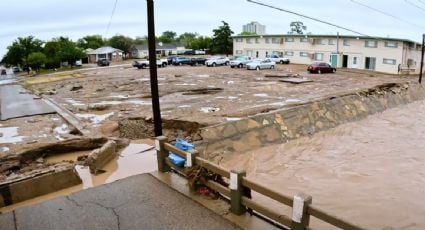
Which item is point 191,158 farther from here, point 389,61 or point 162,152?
point 389,61

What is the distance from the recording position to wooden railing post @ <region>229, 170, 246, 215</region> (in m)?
6.39

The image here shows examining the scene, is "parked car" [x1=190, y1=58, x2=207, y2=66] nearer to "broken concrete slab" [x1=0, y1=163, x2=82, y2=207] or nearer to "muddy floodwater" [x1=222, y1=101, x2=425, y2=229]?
"muddy floodwater" [x1=222, y1=101, x2=425, y2=229]

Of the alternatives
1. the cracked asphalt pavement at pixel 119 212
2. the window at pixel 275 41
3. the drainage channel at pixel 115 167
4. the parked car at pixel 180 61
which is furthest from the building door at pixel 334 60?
the cracked asphalt pavement at pixel 119 212

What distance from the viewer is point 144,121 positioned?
15094mm

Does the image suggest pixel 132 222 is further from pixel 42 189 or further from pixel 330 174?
pixel 330 174

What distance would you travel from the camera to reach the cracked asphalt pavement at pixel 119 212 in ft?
20.8

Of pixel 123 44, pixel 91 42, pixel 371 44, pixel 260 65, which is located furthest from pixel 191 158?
pixel 91 42

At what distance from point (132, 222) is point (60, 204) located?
1.90 metres

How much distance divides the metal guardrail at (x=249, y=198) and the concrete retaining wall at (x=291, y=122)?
3.70 meters

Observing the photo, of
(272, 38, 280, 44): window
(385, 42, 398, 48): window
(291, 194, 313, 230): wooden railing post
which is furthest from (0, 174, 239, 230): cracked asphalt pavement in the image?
(272, 38, 280, 44): window

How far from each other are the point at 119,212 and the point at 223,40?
66261 mm

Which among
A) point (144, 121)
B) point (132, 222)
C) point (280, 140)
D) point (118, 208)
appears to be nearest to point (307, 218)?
point (132, 222)

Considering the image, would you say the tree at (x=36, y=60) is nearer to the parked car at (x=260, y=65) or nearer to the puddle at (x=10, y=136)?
the parked car at (x=260, y=65)

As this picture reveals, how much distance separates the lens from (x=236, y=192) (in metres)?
6.46
